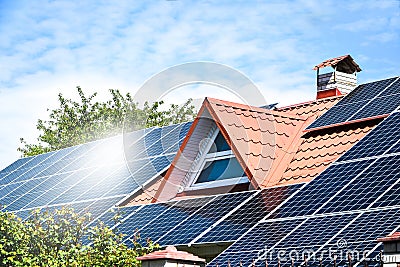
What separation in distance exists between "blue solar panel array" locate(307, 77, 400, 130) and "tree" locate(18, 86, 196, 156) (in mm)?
25196

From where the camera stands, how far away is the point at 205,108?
19.8 metres

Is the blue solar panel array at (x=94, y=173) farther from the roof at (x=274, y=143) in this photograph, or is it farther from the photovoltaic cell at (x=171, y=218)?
the photovoltaic cell at (x=171, y=218)

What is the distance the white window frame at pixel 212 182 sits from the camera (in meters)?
18.9

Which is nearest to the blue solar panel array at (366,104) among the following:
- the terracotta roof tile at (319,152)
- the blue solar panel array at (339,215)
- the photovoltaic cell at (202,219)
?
the terracotta roof tile at (319,152)

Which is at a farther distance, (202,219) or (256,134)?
(256,134)

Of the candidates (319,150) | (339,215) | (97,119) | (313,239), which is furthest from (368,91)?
(97,119)

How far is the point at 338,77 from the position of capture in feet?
82.6

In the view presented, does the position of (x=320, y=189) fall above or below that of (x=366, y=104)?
below

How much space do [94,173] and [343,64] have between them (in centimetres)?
824

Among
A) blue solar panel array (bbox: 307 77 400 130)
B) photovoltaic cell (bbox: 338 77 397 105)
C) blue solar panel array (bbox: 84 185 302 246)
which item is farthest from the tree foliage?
photovoltaic cell (bbox: 338 77 397 105)

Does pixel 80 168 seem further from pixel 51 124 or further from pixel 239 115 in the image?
pixel 51 124

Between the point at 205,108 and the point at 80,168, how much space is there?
7.35 meters

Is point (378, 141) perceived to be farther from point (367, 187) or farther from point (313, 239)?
point (313, 239)

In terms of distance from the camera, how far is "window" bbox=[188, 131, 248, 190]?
19.0 meters
